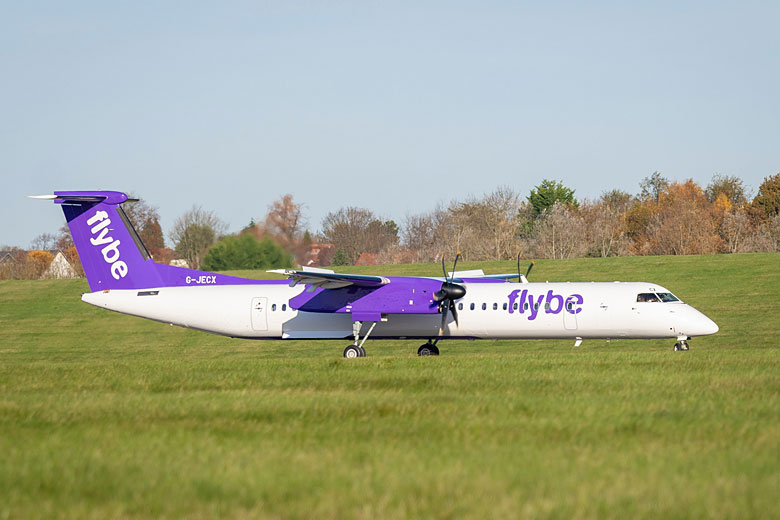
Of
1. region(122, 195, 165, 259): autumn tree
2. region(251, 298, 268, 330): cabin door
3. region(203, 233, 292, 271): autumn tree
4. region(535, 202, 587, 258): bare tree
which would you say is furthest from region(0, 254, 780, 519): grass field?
region(535, 202, 587, 258): bare tree

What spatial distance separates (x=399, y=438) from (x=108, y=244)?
21913 mm

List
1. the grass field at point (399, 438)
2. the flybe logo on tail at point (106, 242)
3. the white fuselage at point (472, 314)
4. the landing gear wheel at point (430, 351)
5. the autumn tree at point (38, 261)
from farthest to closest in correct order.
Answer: the autumn tree at point (38, 261) → the landing gear wheel at point (430, 351) → the flybe logo on tail at point (106, 242) → the white fuselage at point (472, 314) → the grass field at point (399, 438)

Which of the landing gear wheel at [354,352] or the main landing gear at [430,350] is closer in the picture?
the landing gear wheel at [354,352]

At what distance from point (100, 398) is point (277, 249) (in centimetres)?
2289

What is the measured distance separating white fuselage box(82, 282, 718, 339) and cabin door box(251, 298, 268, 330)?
0.03 m

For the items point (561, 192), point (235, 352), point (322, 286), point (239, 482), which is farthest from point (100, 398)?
point (561, 192)

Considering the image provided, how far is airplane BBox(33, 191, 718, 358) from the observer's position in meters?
27.5

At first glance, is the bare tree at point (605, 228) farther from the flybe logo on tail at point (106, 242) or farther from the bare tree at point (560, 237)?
the flybe logo on tail at point (106, 242)

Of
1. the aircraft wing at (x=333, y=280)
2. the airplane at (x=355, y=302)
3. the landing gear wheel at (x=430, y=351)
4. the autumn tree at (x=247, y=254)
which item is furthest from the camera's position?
the autumn tree at (x=247, y=254)

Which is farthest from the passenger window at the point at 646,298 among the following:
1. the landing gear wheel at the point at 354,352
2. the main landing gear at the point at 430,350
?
the landing gear wheel at the point at 354,352

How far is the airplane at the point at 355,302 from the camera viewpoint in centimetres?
2745

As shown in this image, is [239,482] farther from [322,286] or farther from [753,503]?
[322,286]

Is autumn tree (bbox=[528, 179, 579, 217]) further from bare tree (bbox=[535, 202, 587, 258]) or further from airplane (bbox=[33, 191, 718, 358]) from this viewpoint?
airplane (bbox=[33, 191, 718, 358])

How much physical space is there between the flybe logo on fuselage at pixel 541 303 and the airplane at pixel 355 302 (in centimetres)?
3
